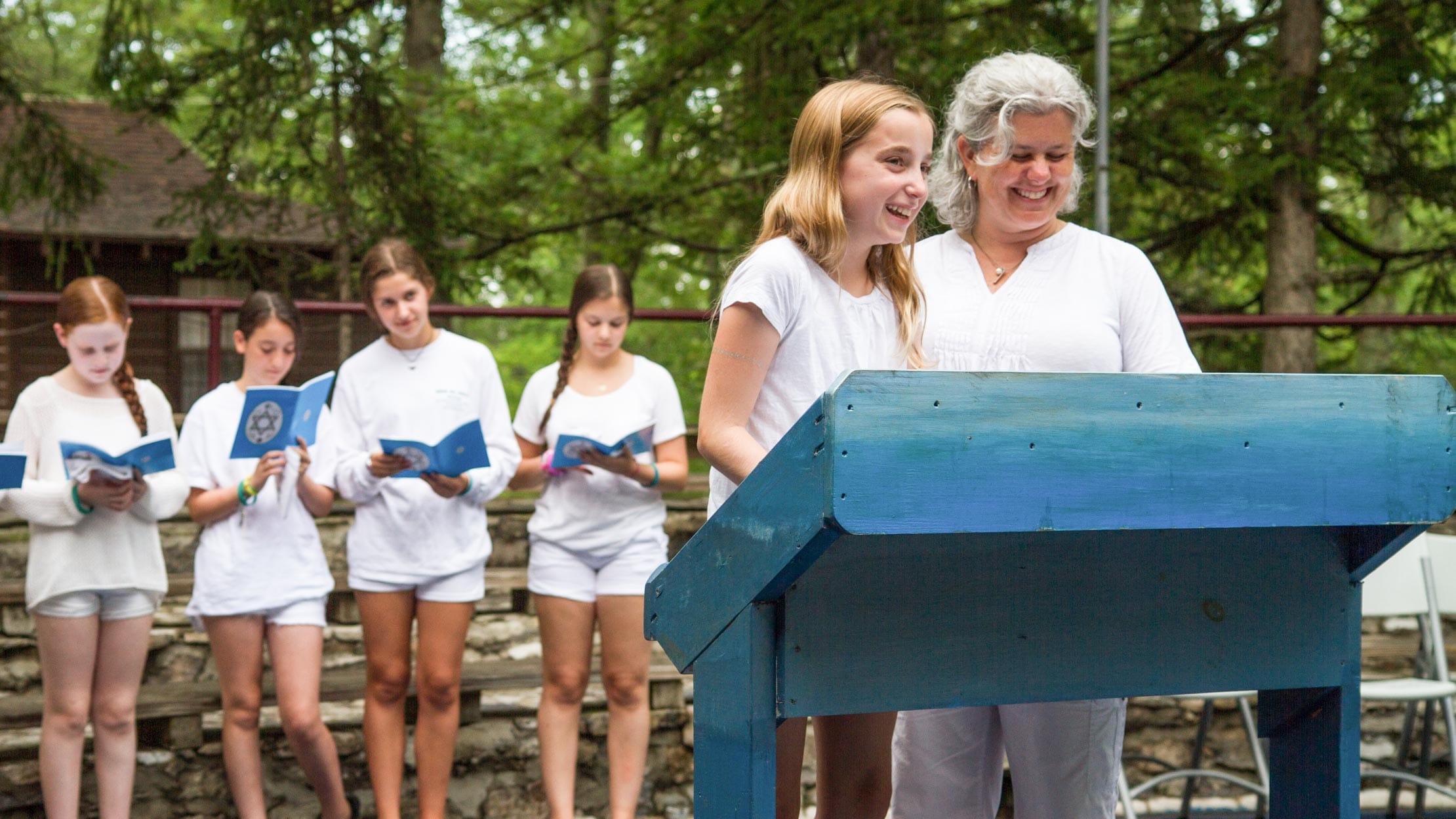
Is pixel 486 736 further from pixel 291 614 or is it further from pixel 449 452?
pixel 449 452

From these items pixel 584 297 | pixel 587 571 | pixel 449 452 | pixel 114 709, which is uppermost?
pixel 584 297

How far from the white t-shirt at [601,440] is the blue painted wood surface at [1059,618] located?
7.22ft

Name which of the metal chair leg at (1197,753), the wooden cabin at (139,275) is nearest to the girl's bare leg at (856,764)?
the metal chair leg at (1197,753)

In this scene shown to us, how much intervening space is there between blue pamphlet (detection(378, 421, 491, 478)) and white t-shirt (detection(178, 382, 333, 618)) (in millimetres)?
457

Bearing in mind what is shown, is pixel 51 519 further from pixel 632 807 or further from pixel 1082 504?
pixel 1082 504

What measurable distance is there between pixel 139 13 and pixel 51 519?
418 cm

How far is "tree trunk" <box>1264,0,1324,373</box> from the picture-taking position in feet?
23.5

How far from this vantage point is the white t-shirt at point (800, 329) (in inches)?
81.2

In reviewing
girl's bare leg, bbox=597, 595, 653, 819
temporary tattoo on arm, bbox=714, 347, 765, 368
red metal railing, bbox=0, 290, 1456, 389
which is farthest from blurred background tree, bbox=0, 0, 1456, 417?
temporary tattoo on arm, bbox=714, 347, 765, 368

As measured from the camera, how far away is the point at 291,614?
3.79m

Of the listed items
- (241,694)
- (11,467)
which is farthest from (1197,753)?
(11,467)

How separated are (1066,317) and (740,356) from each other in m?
0.55

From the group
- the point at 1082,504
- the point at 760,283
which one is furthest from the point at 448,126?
the point at 1082,504

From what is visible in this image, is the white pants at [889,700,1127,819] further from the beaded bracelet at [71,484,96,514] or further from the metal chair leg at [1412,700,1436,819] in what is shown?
the metal chair leg at [1412,700,1436,819]
